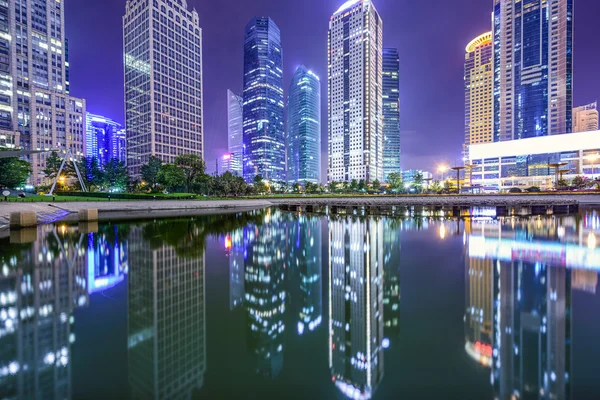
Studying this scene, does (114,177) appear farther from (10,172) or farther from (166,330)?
(166,330)

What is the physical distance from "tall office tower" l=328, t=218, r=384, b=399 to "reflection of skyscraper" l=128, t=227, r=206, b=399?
86.9 inches

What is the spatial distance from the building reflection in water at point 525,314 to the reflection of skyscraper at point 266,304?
131 inches

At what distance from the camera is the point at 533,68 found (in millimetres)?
119062

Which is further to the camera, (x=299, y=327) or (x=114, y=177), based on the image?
(x=114, y=177)

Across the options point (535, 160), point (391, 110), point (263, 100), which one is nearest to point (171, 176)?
point (535, 160)

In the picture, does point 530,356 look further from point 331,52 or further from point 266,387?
point 331,52

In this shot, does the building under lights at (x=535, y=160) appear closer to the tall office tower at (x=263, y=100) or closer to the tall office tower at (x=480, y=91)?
the tall office tower at (x=480, y=91)

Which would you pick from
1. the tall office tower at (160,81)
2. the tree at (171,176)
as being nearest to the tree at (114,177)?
the tree at (171,176)

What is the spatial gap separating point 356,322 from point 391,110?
7614 inches

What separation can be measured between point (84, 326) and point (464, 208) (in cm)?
5384

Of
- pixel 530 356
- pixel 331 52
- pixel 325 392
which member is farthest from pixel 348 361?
pixel 331 52

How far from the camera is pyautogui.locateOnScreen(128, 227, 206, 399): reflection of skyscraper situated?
4.04m

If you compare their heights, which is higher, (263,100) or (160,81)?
(263,100)

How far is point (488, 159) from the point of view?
4414 inches
